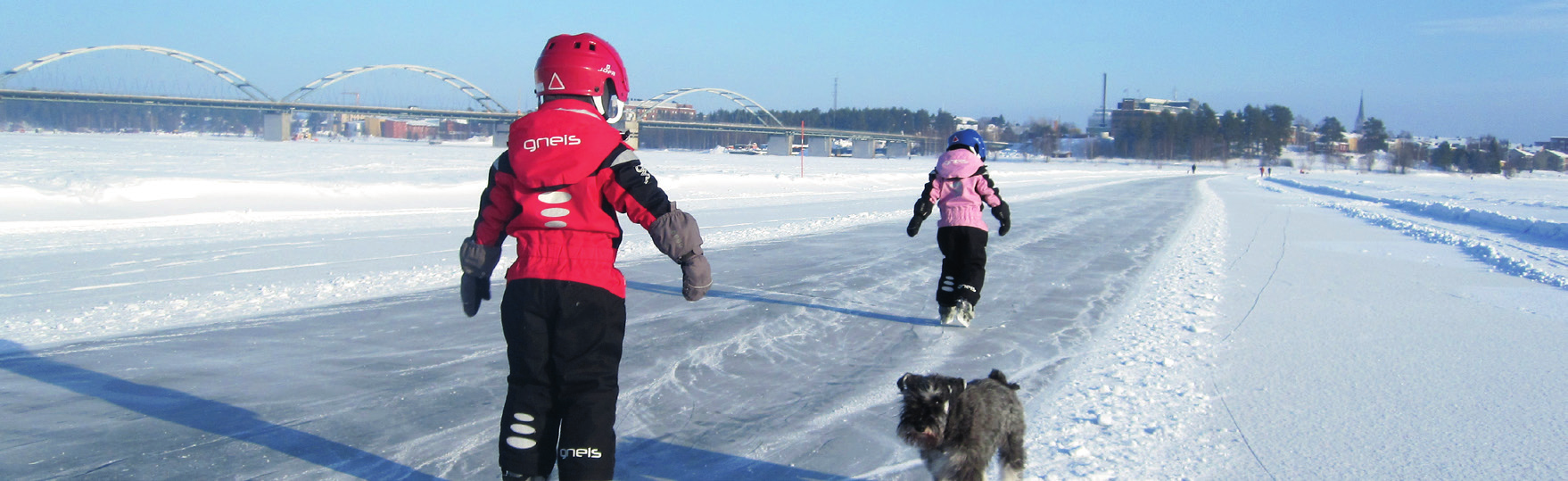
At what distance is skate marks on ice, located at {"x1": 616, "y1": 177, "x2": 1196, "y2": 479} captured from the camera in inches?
150

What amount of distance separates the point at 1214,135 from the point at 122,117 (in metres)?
132

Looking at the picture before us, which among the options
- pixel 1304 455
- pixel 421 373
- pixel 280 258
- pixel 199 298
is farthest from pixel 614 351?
pixel 280 258

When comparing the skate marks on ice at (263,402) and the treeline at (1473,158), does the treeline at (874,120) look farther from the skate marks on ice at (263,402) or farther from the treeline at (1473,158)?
the skate marks on ice at (263,402)

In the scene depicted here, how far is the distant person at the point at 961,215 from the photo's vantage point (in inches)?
237

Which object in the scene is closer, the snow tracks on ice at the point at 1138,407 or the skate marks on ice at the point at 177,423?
the skate marks on ice at the point at 177,423

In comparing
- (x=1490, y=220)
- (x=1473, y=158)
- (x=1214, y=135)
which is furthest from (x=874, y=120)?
(x=1490, y=220)

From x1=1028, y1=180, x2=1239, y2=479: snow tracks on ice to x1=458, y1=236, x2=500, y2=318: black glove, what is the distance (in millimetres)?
2090

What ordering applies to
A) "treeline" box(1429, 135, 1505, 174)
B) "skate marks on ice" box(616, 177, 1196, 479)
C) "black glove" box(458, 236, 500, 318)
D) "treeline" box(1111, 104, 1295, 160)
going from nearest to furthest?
"black glove" box(458, 236, 500, 318)
"skate marks on ice" box(616, 177, 1196, 479)
"treeline" box(1429, 135, 1505, 174)
"treeline" box(1111, 104, 1295, 160)

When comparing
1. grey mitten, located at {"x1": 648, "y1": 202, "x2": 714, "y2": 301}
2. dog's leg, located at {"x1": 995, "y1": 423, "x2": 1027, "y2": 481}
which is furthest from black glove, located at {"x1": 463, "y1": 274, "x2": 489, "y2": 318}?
dog's leg, located at {"x1": 995, "y1": 423, "x2": 1027, "y2": 481}

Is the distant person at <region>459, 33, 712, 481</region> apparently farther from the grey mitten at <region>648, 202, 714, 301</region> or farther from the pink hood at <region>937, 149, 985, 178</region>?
the pink hood at <region>937, 149, 985, 178</region>

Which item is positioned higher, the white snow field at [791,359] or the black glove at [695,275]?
the black glove at [695,275]

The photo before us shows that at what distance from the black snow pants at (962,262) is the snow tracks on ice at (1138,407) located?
879 millimetres

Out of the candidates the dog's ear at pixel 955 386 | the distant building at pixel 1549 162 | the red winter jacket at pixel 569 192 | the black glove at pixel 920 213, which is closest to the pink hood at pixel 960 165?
the black glove at pixel 920 213

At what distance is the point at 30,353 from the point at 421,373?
7.45 ft
